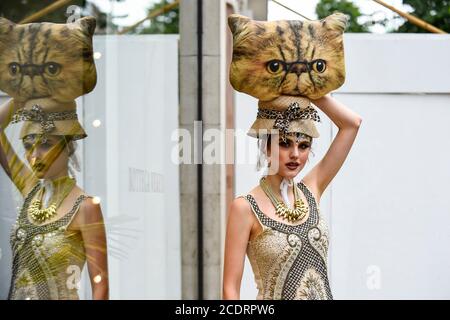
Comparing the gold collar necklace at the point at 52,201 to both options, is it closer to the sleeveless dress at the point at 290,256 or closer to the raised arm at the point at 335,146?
the sleeveless dress at the point at 290,256

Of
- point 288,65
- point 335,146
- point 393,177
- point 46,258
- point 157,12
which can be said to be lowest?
point 46,258

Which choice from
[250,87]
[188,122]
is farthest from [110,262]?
[250,87]

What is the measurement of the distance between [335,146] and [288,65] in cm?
40

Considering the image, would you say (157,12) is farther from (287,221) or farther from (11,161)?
(287,221)

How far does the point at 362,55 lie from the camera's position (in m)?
3.81

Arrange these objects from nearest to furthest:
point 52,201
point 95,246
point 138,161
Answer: point 52,201 → point 95,246 → point 138,161

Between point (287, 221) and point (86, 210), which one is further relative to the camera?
point (86, 210)

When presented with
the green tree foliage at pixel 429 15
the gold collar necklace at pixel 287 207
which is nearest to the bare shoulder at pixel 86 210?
the gold collar necklace at pixel 287 207

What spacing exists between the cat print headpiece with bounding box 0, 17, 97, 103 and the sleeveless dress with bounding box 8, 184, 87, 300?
0.41 metres

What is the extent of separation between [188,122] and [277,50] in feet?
2.07

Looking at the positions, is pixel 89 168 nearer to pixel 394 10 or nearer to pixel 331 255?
pixel 331 255

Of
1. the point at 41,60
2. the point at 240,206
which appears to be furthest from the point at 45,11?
the point at 240,206

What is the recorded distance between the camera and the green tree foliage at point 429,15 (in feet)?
12.6

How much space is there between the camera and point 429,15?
386 cm
